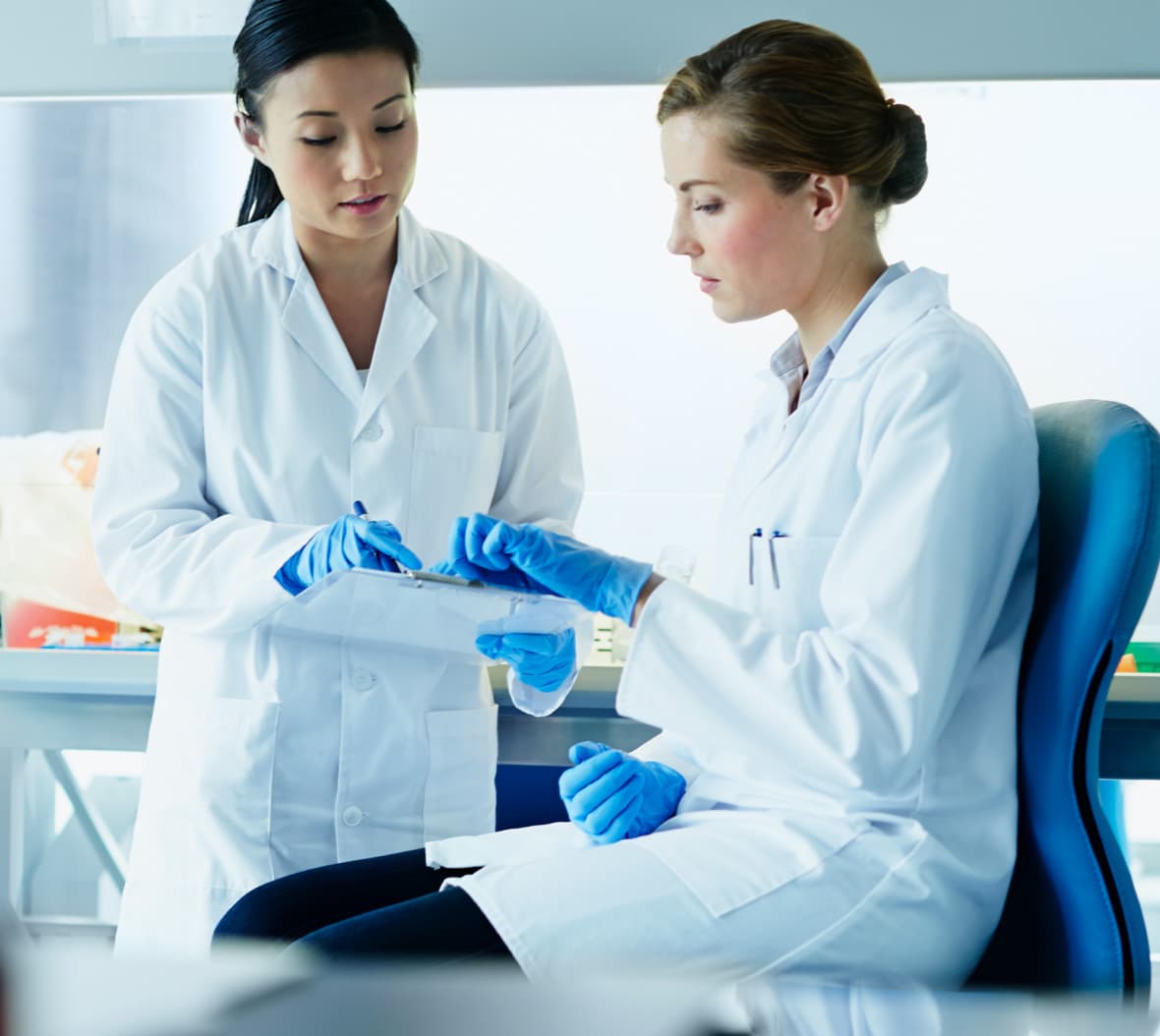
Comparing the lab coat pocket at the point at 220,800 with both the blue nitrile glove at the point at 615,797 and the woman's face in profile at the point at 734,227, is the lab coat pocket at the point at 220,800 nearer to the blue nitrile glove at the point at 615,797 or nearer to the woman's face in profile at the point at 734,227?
the blue nitrile glove at the point at 615,797

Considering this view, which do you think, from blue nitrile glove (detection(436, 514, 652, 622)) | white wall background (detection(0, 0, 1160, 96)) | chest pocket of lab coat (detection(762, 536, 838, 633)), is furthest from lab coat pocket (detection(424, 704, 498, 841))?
white wall background (detection(0, 0, 1160, 96))

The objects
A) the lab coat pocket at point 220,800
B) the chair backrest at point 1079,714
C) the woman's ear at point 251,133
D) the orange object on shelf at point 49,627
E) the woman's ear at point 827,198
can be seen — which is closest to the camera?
the chair backrest at point 1079,714

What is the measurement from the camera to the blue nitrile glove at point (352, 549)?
4.21ft

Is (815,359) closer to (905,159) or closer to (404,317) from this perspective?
(905,159)

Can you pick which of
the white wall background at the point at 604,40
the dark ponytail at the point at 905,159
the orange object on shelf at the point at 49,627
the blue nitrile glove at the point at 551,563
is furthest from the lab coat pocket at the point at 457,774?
the white wall background at the point at 604,40

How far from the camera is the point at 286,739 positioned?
1499 millimetres

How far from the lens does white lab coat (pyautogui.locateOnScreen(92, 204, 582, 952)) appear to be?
1487mm

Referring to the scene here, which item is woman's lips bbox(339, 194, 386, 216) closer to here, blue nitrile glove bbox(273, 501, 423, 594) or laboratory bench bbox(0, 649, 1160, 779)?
blue nitrile glove bbox(273, 501, 423, 594)

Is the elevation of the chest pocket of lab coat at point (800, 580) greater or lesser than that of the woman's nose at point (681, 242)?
lesser

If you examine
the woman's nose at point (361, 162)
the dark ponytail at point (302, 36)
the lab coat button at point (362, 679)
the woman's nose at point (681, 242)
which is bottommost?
the lab coat button at point (362, 679)

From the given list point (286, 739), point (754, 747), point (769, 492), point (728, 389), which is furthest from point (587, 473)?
point (754, 747)

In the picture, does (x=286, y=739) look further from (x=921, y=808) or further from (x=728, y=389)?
(x=728, y=389)

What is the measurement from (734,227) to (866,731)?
530mm

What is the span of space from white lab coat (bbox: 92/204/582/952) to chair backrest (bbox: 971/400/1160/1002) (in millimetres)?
575
